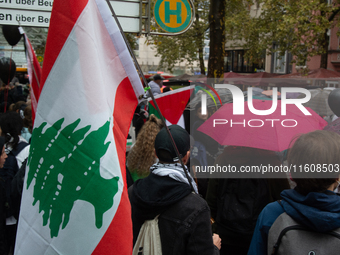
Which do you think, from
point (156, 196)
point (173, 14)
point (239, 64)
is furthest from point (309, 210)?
point (239, 64)

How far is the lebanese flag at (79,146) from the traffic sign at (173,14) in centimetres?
282

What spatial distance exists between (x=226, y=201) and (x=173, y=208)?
112 centimetres

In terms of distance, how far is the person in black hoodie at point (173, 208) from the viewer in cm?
207

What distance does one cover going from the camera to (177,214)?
2105mm

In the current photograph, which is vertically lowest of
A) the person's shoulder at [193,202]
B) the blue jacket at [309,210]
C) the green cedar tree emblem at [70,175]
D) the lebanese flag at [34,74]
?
the person's shoulder at [193,202]

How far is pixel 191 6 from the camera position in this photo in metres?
4.56

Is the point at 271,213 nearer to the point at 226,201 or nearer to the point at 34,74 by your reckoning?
the point at 226,201

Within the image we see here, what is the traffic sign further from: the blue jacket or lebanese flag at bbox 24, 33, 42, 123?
the blue jacket

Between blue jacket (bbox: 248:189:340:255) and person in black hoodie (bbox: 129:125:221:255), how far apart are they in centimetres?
35

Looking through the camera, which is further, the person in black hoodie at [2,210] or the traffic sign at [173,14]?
the traffic sign at [173,14]

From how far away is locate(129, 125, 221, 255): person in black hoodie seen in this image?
6.79 ft

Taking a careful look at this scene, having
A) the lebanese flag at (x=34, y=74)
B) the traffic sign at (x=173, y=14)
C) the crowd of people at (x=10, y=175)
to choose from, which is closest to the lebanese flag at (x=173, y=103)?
the traffic sign at (x=173, y=14)

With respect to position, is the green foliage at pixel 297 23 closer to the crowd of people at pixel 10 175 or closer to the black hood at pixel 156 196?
the crowd of people at pixel 10 175

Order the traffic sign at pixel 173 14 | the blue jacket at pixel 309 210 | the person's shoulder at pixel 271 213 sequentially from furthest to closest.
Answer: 1. the traffic sign at pixel 173 14
2. the person's shoulder at pixel 271 213
3. the blue jacket at pixel 309 210
